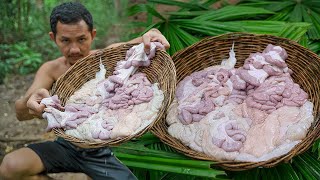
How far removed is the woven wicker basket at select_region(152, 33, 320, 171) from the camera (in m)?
1.90

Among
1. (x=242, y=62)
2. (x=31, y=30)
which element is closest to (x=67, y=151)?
(x=242, y=62)

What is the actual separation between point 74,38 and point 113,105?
0.36 metres

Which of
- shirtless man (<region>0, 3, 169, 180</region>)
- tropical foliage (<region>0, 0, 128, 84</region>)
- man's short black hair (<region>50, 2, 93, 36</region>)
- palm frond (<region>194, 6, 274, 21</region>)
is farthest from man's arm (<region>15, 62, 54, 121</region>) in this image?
tropical foliage (<region>0, 0, 128, 84</region>)

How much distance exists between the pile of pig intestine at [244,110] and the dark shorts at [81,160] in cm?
27

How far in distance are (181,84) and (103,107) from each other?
453mm

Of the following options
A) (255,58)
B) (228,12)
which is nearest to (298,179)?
(255,58)

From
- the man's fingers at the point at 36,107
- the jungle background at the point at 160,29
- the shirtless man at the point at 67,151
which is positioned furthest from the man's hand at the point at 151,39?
the man's fingers at the point at 36,107

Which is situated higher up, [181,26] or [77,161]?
[181,26]

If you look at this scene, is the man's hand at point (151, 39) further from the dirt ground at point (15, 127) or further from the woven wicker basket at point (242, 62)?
the dirt ground at point (15, 127)

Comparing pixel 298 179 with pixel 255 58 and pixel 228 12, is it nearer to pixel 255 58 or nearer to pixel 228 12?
pixel 255 58

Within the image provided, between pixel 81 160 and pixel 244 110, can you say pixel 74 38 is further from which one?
pixel 244 110

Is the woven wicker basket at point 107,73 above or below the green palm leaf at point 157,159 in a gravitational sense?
above

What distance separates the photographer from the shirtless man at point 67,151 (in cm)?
211

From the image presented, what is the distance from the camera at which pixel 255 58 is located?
233 cm
